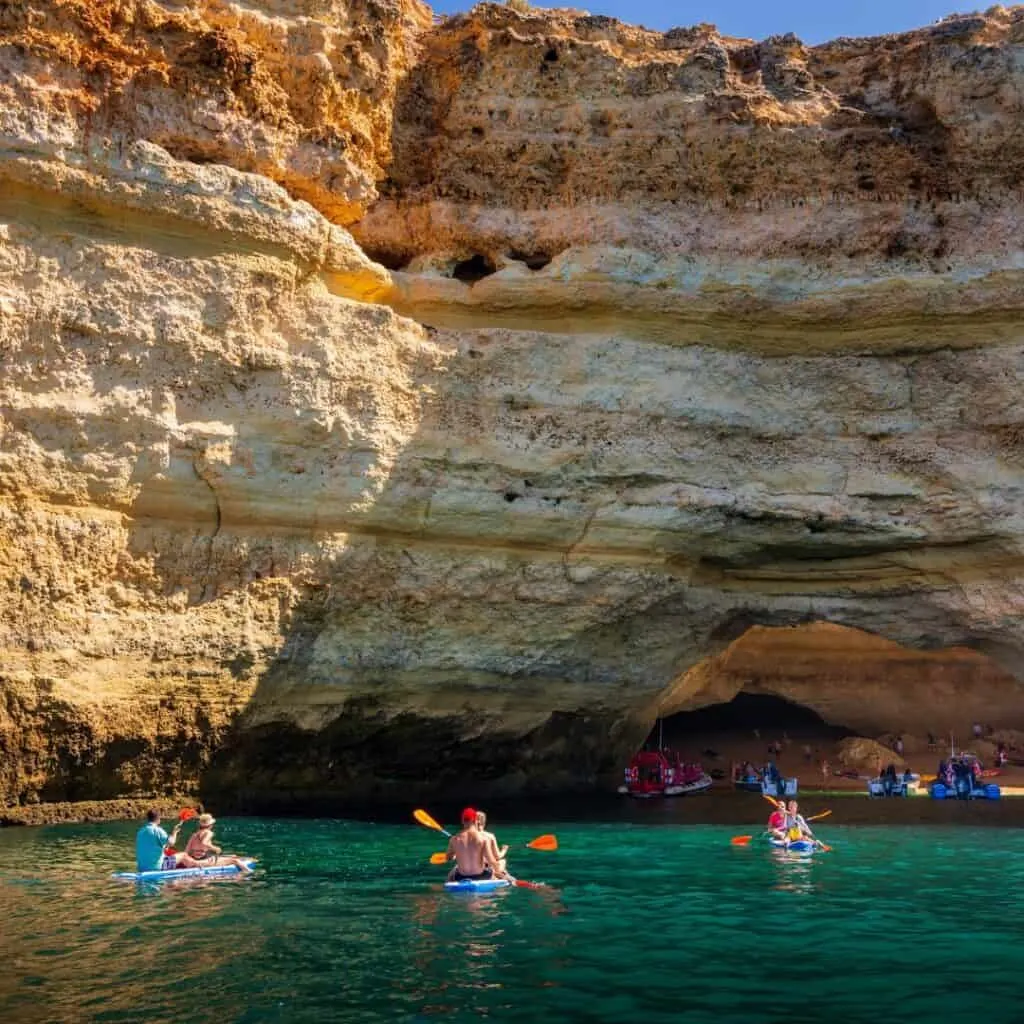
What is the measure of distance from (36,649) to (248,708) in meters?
3.41

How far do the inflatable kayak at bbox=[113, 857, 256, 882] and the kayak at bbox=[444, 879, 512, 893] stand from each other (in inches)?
→ 96.8

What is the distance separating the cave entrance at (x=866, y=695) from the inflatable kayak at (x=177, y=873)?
53.7 feet

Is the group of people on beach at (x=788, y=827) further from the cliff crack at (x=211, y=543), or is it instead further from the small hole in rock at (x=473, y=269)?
the small hole in rock at (x=473, y=269)

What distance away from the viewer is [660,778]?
82.5 ft

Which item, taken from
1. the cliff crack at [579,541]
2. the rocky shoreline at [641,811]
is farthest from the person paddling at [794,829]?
the cliff crack at [579,541]

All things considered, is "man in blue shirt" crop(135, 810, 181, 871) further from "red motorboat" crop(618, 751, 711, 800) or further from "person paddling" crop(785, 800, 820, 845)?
"red motorboat" crop(618, 751, 711, 800)

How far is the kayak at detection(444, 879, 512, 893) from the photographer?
10852 mm

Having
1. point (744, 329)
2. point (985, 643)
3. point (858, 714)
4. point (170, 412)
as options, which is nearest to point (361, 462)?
point (170, 412)

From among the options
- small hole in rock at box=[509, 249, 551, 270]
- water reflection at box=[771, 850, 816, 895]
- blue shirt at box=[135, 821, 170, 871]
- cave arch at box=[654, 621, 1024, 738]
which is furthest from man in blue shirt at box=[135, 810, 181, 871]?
cave arch at box=[654, 621, 1024, 738]

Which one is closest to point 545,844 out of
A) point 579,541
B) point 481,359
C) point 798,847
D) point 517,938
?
point 798,847

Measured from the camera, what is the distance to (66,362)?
14.7 meters

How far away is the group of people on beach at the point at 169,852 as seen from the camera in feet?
37.3

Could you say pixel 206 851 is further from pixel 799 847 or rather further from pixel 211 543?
pixel 799 847

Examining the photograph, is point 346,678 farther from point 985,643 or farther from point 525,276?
point 985,643
